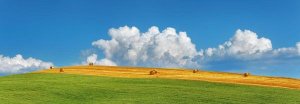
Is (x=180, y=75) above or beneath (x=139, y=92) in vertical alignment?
above

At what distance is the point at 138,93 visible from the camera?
36.1 meters

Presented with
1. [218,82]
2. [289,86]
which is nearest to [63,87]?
[218,82]

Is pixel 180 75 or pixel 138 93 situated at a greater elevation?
pixel 180 75

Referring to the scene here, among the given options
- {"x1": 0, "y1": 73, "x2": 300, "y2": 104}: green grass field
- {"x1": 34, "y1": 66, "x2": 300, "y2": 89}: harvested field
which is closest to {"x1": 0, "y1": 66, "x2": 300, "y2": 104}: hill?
{"x1": 0, "y1": 73, "x2": 300, "y2": 104}: green grass field

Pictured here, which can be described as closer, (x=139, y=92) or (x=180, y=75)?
(x=139, y=92)

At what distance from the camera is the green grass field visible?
33.3 metres

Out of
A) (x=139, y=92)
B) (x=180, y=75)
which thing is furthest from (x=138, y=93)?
(x=180, y=75)

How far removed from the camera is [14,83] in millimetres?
39969

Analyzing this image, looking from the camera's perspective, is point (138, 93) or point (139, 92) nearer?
point (138, 93)

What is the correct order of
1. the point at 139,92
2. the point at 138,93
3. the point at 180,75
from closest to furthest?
the point at 138,93, the point at 139,92, the point at 180,75

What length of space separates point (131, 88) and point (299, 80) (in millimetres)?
20332

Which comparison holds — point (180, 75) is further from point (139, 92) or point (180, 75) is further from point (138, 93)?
point (138, 93)

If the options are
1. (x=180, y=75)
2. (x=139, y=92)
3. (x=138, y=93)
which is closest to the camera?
(x=138, y=93)

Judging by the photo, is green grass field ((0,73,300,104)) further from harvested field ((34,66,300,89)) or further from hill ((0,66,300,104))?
harvested field ((34,66,300,89))
